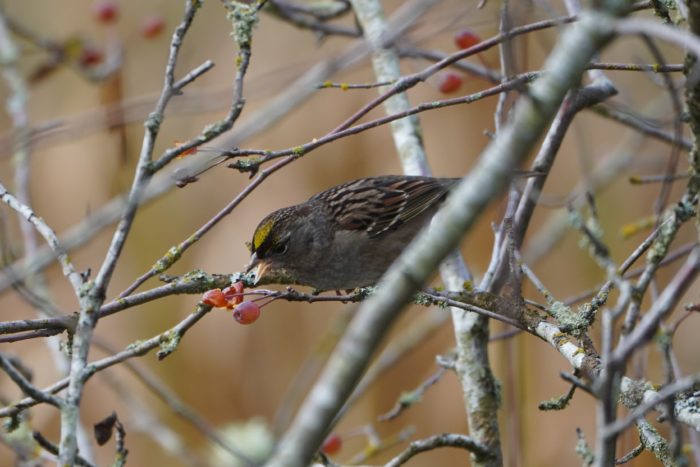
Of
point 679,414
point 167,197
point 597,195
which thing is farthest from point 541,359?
point 679,414

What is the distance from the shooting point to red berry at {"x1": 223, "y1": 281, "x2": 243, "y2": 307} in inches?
98.3

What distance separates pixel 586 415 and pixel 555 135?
7.07ft

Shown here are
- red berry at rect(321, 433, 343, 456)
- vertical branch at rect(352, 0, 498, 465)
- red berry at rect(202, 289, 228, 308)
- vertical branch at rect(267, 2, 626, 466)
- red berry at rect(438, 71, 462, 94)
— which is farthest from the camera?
red berry at rect(438, 71, 462, 94)

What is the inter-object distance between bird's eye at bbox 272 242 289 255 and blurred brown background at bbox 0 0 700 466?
1460 millimetres

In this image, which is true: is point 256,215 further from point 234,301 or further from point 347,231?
point 234,301

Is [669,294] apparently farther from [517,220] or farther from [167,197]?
[167,197]

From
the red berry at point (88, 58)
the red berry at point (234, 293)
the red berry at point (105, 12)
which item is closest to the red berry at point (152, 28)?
the red berry at point (105, 12)

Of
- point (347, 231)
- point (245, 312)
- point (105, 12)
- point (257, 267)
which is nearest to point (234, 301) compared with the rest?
point (245, 312)

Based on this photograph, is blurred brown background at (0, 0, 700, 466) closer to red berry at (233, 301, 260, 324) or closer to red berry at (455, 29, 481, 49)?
red berry at (455, 29, 481, 49)

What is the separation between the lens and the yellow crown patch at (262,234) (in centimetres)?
332

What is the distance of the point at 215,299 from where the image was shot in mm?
2451

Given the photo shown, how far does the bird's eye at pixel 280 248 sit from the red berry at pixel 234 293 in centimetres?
76

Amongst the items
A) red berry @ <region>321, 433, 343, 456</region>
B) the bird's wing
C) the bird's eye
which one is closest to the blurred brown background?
the bird's wing

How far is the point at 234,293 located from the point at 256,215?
257 centimetres
